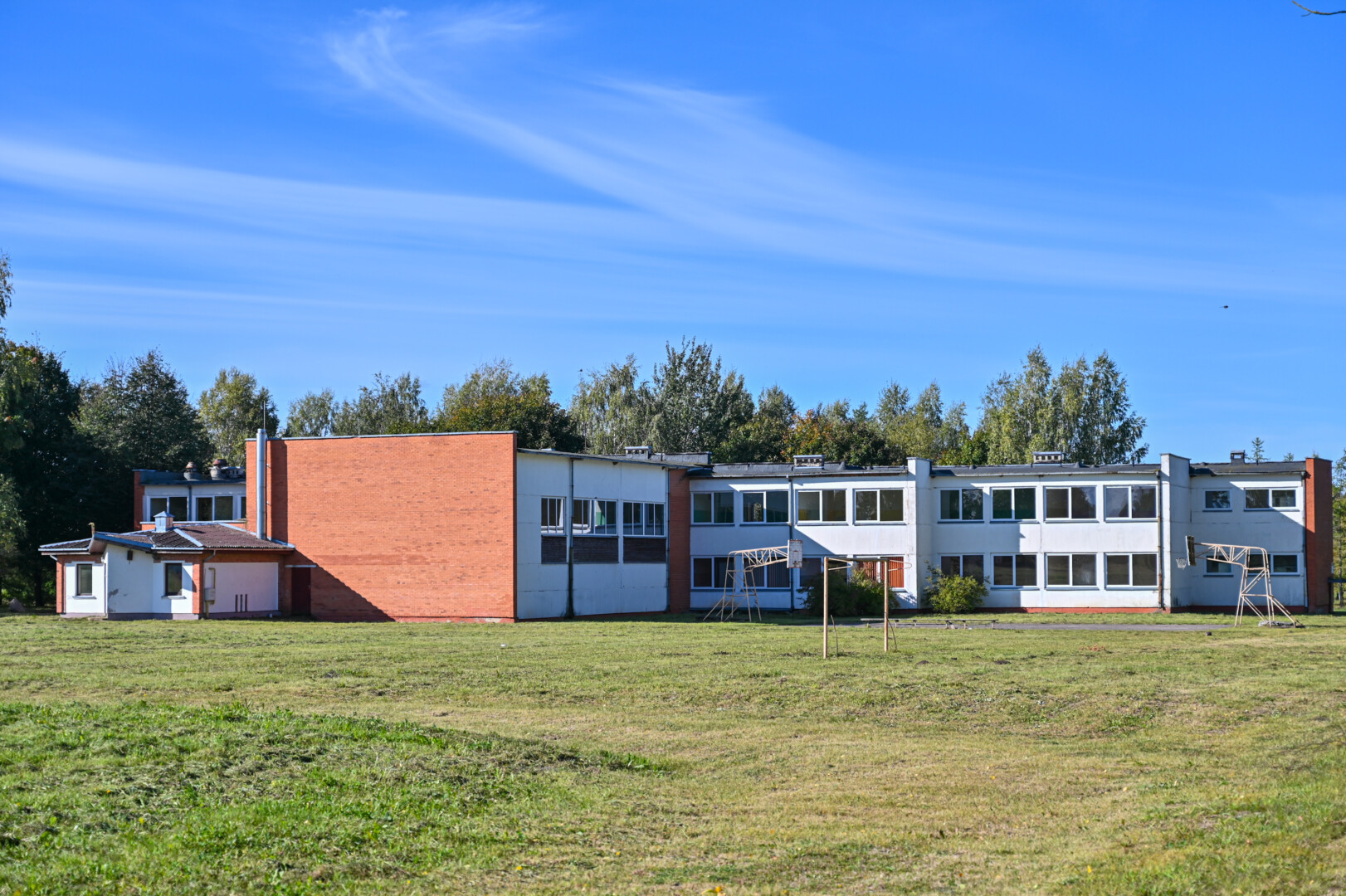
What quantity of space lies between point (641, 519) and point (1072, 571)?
16.7 metres

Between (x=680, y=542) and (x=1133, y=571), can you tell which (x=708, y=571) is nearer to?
(x=680, y=542)

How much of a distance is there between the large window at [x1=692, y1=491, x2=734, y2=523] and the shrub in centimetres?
863

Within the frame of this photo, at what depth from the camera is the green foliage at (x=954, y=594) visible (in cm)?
5088

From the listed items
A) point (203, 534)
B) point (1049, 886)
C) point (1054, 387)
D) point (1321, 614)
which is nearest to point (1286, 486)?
point (1321, 614)

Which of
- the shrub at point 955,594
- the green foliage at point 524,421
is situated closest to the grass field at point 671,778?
the shrub at point 955,594

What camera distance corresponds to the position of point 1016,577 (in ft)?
173

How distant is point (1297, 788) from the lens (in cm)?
1204

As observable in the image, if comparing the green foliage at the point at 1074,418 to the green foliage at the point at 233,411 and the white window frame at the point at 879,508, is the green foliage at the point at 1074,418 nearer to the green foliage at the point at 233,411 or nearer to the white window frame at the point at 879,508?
the white window frame at the point at 879,508

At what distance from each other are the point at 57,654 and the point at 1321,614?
42.3m

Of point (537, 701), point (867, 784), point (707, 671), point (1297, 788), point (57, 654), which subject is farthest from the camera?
point (57, 654)

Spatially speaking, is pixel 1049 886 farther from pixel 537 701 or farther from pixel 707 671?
pixel 707 671

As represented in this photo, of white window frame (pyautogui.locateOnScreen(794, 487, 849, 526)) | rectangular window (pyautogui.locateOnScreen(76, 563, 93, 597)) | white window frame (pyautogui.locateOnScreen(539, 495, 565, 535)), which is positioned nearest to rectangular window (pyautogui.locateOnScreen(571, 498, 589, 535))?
white window frame (pyautogui.locateOnScreen(539, 495, 565, 535))

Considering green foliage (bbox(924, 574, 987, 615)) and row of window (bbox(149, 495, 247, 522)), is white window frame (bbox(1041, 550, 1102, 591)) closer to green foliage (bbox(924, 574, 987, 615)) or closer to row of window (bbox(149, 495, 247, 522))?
green foliage (bbox(924, 574, 987, 615))

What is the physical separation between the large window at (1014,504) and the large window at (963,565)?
1.83 m
